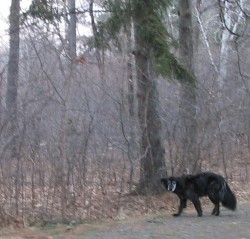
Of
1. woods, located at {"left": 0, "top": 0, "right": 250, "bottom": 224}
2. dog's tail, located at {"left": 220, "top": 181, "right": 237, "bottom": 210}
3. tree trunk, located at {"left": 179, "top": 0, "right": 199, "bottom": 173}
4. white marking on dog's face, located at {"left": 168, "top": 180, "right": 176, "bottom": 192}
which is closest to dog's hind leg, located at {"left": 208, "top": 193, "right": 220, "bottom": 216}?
dog's tail, located at {"left": 220, "top": 181, "right": 237, "bottom": 210}

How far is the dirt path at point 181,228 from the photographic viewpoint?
11605mm

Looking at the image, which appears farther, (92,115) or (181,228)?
(92,115)

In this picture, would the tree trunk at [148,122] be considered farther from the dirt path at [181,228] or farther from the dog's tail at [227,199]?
the dog's tail at [227,199]

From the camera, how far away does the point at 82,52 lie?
16.5 metres

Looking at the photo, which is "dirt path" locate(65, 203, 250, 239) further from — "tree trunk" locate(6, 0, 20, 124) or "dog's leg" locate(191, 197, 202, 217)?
"tree trunk" locate(6, 0, 20, 124)

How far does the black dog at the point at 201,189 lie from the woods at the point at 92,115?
5.05 feet

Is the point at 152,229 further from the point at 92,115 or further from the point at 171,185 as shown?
the point at 92,115

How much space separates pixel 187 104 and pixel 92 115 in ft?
14.2

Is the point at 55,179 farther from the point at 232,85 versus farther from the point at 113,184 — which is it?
the point at 232,85

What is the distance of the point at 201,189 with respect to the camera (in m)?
14.7

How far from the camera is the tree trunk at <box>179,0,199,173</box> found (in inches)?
710

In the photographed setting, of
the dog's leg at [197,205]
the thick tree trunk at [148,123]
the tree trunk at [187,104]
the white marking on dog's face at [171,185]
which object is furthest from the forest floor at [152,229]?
the tree trunk at [187,104]

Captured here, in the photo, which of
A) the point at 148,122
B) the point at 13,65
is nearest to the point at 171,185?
the point at 148,122

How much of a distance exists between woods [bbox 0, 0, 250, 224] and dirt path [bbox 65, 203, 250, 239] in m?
1.28
